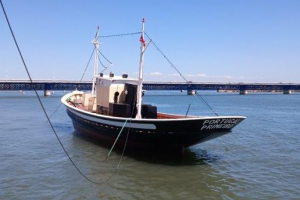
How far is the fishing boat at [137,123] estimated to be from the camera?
45.8 feet

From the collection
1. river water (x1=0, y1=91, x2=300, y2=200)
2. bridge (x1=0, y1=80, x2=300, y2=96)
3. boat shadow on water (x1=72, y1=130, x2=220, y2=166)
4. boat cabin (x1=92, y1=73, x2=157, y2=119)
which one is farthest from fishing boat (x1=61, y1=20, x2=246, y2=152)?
bridge (x1=0, y1=80, x2=300, y2=96)

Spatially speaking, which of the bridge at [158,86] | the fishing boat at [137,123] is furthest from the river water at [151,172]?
the bridge at [158,86]

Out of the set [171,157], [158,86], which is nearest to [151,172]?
[171,157]

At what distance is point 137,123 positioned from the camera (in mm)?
14906

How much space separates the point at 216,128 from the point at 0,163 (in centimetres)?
1138

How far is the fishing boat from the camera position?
13.9 m

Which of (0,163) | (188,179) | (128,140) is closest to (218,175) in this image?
(188,179)

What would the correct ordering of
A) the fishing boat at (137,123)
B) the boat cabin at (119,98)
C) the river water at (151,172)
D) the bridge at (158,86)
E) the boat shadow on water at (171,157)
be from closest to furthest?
the river water at (151,172) → the fishing boat at (137,123) → the boat shadow on water at (171,157) → the boat cabin at (119,98) → the bridge at (158,86)

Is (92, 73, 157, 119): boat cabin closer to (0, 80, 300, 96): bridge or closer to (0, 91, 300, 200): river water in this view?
(0, 91, 300, 200): river water

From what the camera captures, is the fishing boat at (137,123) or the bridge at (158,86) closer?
the fishing boat at (137,123)

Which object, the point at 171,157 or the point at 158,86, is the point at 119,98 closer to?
the point at 171,157

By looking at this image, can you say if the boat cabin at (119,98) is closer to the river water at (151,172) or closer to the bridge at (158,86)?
the river water at (151,172)

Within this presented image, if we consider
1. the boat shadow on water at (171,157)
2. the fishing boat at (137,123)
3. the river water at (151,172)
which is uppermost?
the fishing boat at (137,123)

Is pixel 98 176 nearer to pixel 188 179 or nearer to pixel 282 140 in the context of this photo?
pixel 188 179
